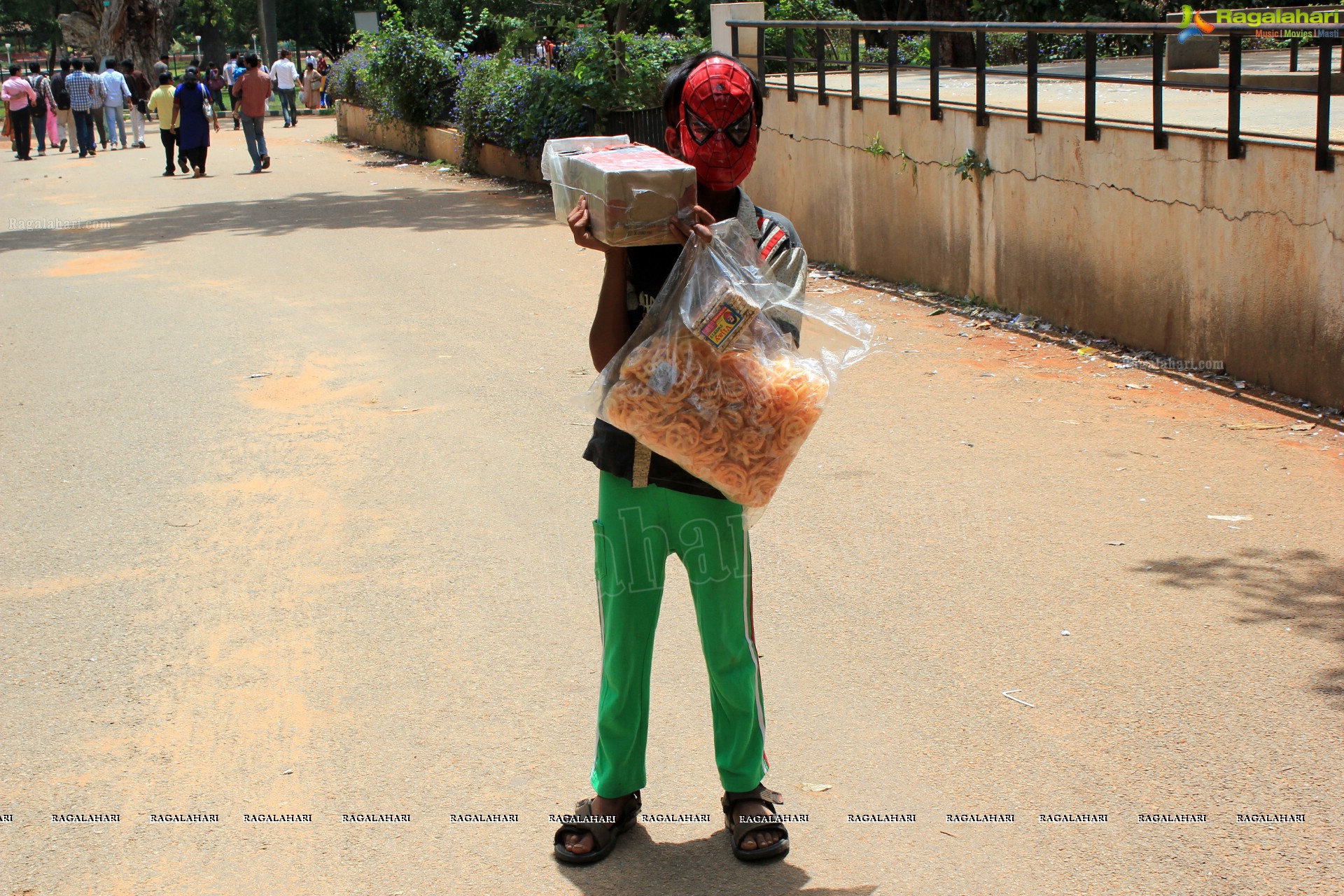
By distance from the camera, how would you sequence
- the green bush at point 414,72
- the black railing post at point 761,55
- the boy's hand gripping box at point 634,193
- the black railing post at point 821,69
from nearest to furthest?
1. the boy's hand gripping box at point 634,193
2. the black railing post at point 821,69
3. the black railing post at point 761,55
4. the green bush at point 414,72

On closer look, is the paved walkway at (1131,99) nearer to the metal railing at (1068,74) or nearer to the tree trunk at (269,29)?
the metal railing at (1068,74)

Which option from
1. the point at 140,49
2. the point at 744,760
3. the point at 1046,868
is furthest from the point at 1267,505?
the point at 140,49

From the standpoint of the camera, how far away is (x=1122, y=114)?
8.96 metres

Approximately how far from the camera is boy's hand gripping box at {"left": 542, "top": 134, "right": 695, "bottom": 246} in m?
2.57

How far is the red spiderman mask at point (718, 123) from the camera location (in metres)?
2.77

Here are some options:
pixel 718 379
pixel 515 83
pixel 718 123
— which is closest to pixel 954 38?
pixel 515 83

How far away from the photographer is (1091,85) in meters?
8.02

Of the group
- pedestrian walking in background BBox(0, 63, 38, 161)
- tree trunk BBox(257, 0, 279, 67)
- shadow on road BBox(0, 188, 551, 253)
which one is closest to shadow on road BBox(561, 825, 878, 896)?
shadow on road BBox(0, 188, 551, 253)

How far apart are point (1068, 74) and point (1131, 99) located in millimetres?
1220

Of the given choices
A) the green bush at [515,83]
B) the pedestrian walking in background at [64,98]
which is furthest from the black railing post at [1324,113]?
the pedestrian walking in background at [64,98]

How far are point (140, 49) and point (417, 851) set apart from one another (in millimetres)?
37603

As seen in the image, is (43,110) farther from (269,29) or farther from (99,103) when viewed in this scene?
(269,29)

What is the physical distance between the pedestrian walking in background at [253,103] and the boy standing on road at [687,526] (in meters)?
18.2

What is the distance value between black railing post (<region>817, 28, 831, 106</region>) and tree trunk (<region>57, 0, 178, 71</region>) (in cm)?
2968
